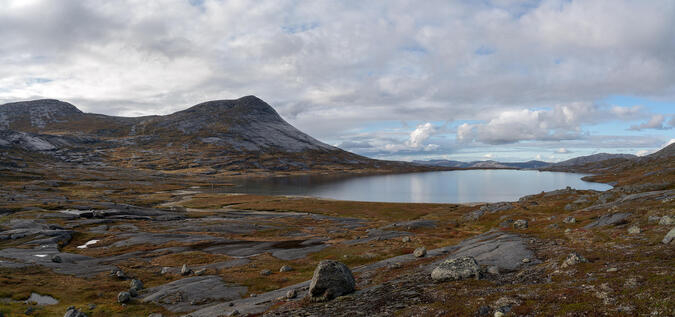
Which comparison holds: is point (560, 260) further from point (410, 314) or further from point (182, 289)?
point (182, 289)

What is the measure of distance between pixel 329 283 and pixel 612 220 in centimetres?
4480

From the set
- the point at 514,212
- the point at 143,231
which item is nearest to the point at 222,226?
the point at 143,231

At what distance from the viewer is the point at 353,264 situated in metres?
53.4

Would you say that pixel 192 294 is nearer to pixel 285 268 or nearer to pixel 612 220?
pixel 285 268

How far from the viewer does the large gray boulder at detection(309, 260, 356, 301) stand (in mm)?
29266

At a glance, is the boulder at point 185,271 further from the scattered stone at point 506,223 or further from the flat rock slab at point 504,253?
the scattered stone at point 506,223

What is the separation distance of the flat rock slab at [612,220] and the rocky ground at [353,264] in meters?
0.24

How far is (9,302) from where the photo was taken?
39.2 m

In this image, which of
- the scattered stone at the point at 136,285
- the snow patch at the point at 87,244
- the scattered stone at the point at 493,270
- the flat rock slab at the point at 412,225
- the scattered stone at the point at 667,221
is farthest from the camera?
the flat rock slab at the point at 412,225

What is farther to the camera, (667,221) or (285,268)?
(285,268)

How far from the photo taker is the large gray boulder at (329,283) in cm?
2927

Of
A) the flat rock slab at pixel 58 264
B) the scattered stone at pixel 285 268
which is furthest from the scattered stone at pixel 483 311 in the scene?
the flat rock slab at pixel 58 264

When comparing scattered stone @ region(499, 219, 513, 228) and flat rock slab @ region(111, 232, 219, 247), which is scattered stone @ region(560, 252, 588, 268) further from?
flat rock slab @ region(111, 232, 219, 247)

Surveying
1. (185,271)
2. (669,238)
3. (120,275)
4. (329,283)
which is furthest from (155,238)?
(669,238)
